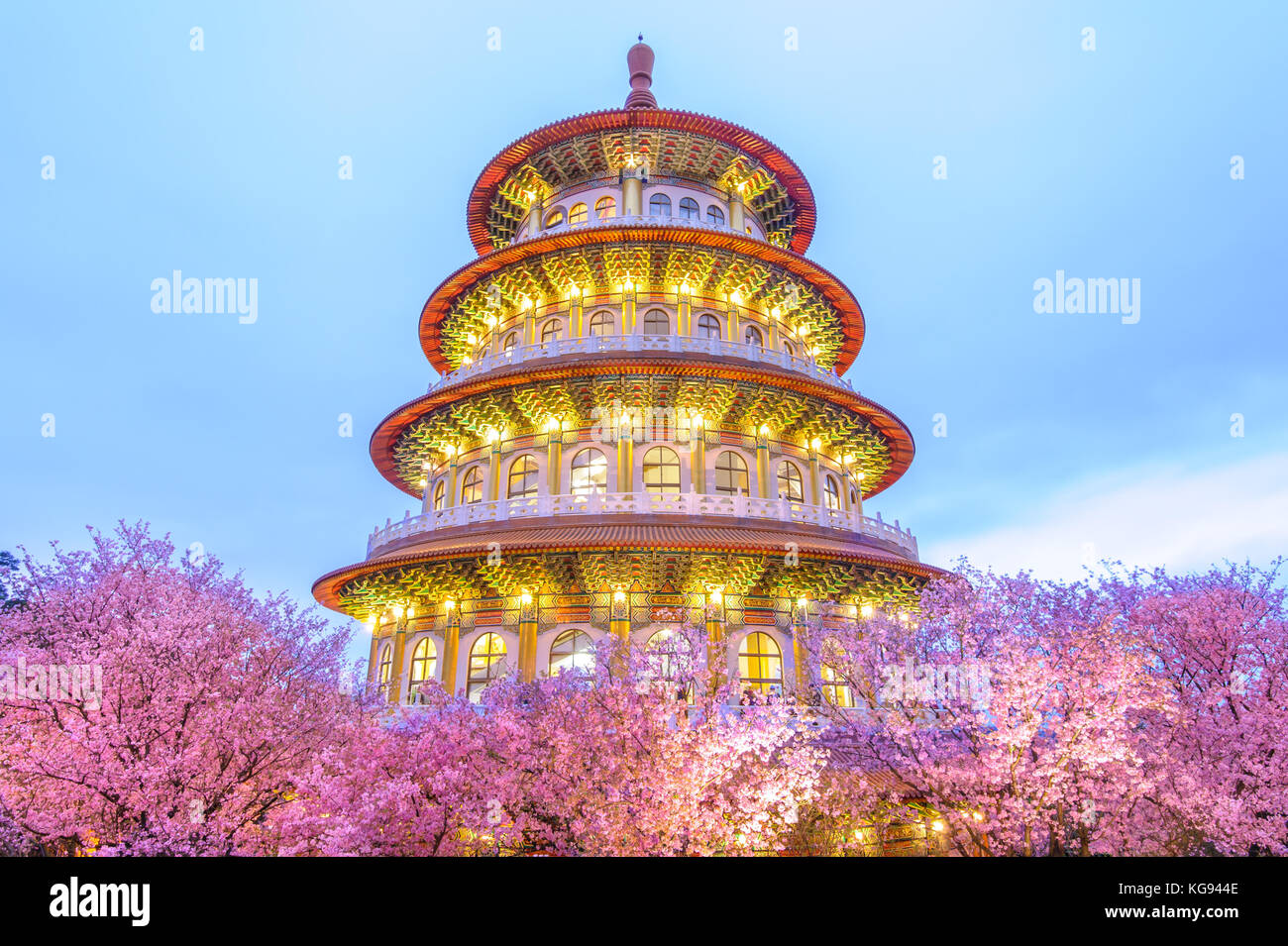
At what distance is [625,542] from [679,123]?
19407 millimetres

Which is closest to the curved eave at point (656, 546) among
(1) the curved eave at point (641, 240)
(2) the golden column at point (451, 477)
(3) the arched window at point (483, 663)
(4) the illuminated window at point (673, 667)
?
(3) the arched window at point (483, 663)

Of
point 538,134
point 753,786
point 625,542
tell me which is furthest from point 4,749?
point 538,134

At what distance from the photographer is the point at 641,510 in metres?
24.0

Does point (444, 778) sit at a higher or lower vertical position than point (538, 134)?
lower

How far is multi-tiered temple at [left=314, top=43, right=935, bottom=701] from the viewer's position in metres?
23.2

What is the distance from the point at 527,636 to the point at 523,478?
6.11 meters

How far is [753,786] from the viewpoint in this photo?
1273 cm

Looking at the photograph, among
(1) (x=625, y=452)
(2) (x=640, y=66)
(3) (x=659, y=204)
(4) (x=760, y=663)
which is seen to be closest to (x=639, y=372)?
(1) (x=625, y=452)

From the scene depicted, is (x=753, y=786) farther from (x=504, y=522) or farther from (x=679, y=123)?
(x=679, y=123)

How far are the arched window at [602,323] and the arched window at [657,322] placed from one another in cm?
121

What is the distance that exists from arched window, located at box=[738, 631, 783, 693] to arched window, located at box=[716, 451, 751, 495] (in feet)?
16.8
